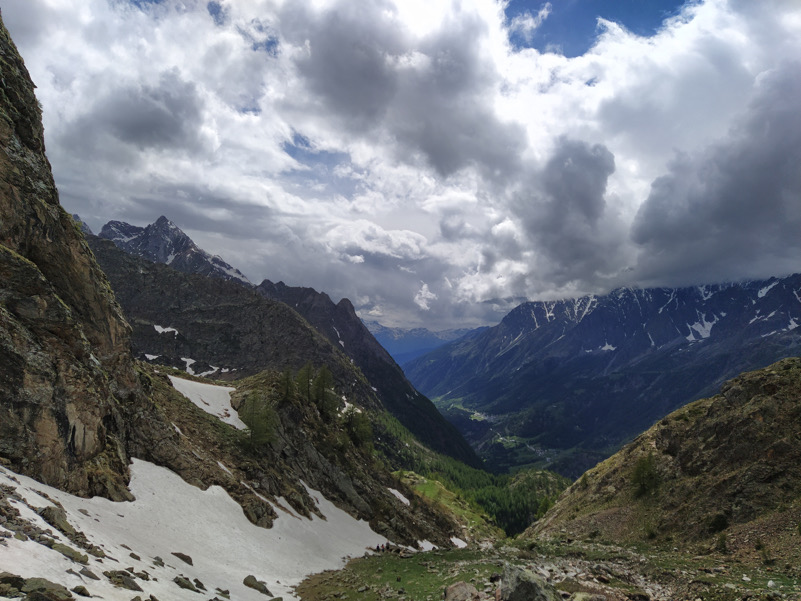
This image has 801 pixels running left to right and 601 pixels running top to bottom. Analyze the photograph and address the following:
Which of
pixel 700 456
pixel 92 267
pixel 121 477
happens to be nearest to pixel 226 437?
pixel 121 477

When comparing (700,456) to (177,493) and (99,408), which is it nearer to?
(177,493)

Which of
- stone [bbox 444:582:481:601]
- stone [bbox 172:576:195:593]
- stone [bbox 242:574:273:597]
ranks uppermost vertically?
stone [bbox 444:582:481:601]

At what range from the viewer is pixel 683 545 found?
41375 mm

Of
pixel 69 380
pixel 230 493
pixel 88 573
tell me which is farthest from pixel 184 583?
pixel 230 493

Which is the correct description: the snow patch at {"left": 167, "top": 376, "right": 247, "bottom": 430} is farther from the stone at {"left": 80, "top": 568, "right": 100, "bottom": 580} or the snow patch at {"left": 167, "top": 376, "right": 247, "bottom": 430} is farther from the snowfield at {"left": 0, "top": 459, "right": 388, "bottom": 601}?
the stone at {"left": 80, "top": 568, "right": 100, "bottom": 580}

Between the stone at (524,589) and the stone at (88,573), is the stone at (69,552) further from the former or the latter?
the stone at (524,589)

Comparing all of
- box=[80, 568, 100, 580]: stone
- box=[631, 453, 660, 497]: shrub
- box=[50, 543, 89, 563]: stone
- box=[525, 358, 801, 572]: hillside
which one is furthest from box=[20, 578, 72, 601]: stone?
box=[631, 453, 660, 497]: shrub

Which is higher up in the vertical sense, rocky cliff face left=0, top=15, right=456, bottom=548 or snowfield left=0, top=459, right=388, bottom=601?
rocky cliff face left=0, top=15, right=456, bottom=548

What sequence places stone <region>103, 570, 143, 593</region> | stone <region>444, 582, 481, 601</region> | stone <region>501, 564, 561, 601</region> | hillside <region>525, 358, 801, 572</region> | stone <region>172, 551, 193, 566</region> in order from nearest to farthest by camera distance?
stone <region>501, 564, 561, 601</region> < stone <region>103, 570, 143, 593</region> < stone <region>444, 582, 481, 601</region> < stone <region>172, 551, 193, 566</region> < hillside <region>525, 358, 801, 572</region>

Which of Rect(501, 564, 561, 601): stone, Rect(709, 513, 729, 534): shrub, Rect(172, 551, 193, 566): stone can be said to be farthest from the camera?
Rect(709, 513, 729, 534): shrub

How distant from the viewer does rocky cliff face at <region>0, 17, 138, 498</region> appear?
27.2 m

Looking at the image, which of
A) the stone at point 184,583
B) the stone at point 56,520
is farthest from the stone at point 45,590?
the stone at point 184,583

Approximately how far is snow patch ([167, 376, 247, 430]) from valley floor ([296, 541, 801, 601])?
110 feet

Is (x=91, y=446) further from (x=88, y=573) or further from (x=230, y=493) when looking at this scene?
(x=88, y=573)
